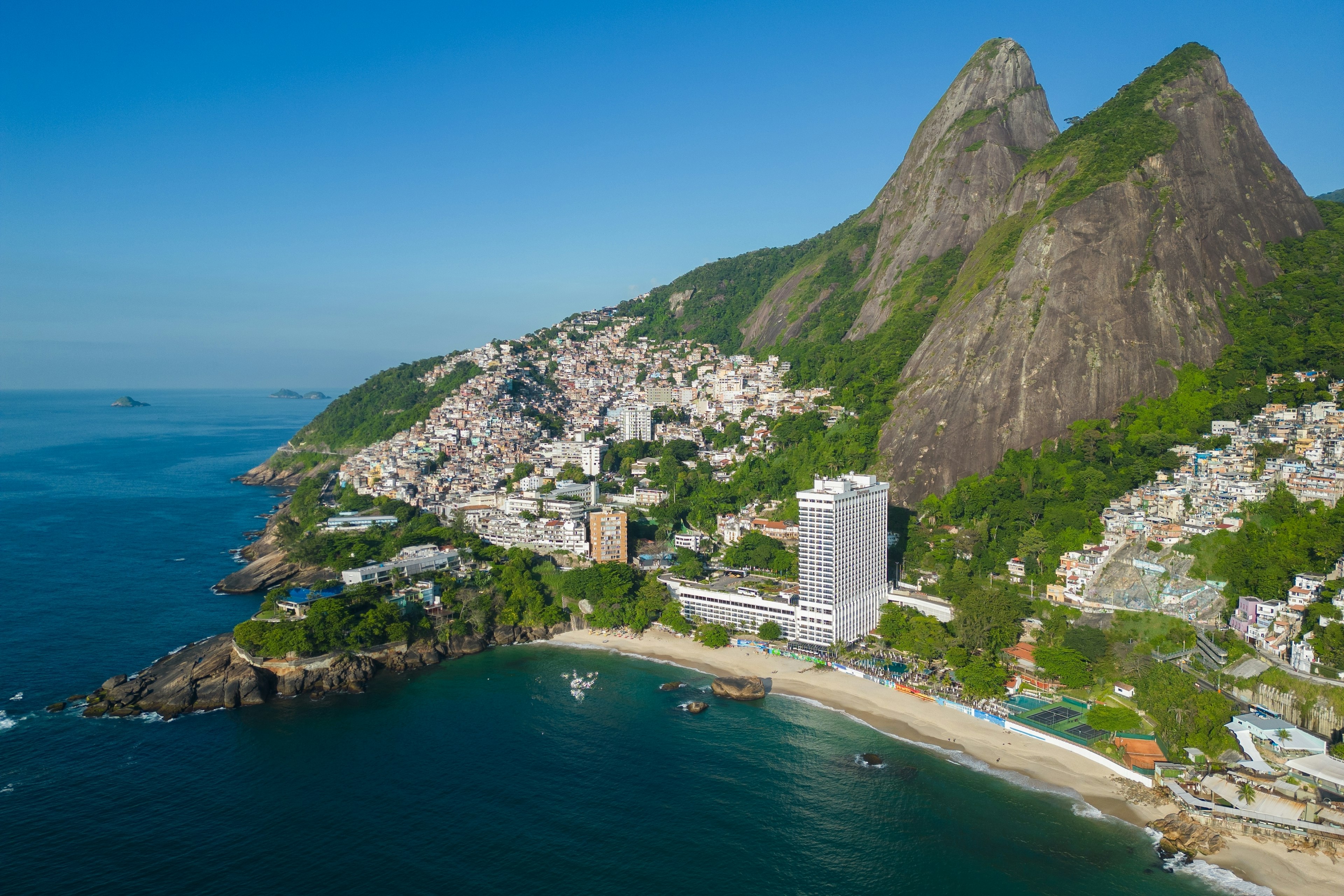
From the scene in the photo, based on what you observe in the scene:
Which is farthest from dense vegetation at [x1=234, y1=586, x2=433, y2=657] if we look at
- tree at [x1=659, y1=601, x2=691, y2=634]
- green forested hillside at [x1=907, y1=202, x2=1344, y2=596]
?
green forested hillside at [x1=907, y1=202, x2=1344, y2=596]

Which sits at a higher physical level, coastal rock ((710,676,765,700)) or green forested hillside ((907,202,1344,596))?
green forested hillside ((907,202,1344,596))

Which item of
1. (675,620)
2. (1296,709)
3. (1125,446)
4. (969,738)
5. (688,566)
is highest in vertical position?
(1125,446)

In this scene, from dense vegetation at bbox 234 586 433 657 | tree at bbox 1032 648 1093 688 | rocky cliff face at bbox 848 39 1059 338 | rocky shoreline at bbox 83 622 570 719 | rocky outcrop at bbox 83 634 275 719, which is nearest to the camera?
tree at bbox 1032 648 1093 688

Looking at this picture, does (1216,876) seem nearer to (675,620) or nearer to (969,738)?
(969,738)

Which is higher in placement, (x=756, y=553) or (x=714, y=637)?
(x=756, y=553)

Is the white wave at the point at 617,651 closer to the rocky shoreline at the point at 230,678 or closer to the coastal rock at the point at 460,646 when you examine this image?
the coastal rock at the point at 460,646

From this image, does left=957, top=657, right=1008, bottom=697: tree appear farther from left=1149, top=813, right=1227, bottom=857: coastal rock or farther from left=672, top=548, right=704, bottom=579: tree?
left=672, top=548, right=704, bottom=579: tree

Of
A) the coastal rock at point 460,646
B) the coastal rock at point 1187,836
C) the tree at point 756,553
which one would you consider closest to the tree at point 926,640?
the tree at point 756,553

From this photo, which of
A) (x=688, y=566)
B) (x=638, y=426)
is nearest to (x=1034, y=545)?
(x=688, y=566)
